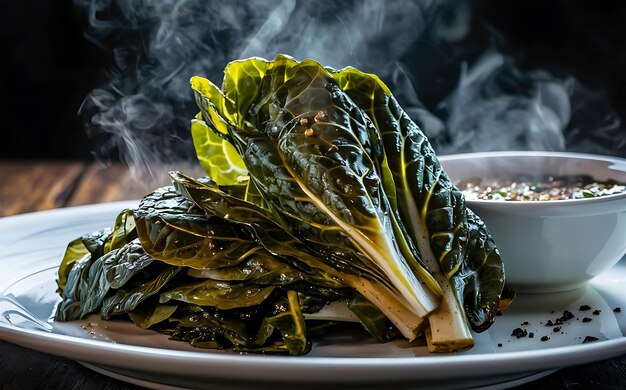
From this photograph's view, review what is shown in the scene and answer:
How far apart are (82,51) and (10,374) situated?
12.2 ft

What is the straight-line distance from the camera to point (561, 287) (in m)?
1.94

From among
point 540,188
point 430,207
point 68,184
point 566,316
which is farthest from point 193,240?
point 68,184

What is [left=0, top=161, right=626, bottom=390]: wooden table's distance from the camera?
1.56 meters

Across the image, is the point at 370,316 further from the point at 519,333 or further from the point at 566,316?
the point at 566,316

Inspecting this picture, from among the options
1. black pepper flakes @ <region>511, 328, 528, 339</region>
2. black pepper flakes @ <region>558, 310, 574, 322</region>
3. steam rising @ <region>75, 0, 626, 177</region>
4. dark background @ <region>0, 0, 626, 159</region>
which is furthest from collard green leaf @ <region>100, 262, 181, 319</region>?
dark background @ <region>0, 0, 626, 159</region>

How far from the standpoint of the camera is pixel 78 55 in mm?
5055

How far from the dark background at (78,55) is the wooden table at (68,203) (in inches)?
19.4

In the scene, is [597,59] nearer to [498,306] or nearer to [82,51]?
[82,51]

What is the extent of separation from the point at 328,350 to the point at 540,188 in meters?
0.88

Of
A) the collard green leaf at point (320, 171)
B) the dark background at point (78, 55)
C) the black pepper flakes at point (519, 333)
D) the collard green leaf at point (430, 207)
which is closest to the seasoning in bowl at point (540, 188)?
the collard green leaf at point (430, 207)

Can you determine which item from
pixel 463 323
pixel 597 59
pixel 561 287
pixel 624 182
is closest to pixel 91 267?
pixel 463 323

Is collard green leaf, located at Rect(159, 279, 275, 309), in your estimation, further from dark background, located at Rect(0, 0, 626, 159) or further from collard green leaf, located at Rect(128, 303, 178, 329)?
dark background, located at Rect(0, 0, 626, 159)

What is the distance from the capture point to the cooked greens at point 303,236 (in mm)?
1535

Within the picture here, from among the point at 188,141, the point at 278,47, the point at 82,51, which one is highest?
the point at 278,47
